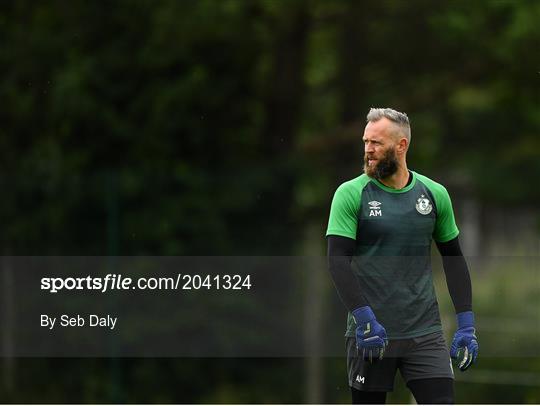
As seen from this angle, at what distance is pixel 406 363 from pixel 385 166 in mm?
1027

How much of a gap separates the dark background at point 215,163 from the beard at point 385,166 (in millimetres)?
6004

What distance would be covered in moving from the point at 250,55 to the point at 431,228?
7.59 meters

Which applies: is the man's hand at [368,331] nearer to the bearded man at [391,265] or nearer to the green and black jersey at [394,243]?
the bearded man at [391,265]

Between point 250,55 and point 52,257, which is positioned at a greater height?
point 250,55

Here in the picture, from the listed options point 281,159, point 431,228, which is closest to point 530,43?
point 281,159

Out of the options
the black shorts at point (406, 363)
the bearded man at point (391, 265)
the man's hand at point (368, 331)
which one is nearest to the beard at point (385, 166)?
the bearded man at point (391, 265)

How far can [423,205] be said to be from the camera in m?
6.34

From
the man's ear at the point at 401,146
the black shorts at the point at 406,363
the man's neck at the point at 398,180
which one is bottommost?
the black shorts at the point at 406,363

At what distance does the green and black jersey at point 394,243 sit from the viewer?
6219 mm

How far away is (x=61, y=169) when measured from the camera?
1277 centimetres

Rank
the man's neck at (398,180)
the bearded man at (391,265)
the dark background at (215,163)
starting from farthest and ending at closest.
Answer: the dark background at (215,163)
the man's neck at (398,180)
the bearded man at (391,265)

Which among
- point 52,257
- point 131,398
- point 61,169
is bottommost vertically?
point 131,398

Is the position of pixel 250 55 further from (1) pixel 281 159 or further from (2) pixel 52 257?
(2) pixel 52 257

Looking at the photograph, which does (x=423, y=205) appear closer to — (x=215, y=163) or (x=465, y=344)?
(x=465, y=344)
